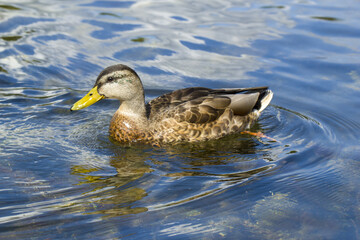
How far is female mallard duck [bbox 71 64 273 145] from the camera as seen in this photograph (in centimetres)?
751

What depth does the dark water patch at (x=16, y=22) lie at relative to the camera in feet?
38.8

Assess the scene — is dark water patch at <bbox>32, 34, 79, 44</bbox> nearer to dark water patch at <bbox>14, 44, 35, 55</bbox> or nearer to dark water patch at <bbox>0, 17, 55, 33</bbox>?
dark water patch at <bbox>14, 44, 35, 55</bbox>

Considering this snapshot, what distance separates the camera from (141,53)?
36.1 feet

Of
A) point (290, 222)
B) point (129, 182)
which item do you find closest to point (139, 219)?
point (129, 182)

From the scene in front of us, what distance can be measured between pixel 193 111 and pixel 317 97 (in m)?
2.61

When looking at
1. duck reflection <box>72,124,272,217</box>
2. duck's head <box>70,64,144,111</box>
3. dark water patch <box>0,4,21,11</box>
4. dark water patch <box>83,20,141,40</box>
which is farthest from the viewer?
dark water patch <box>0,4,21,11</box>

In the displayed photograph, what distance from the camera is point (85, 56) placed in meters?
10.7

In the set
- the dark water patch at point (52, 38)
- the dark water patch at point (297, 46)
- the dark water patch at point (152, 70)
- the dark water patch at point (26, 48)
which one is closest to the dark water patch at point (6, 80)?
the dark water patch at point (26, 48)

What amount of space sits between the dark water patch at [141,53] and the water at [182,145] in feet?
0.13

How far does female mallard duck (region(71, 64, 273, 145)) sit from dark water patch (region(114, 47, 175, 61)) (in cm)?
292

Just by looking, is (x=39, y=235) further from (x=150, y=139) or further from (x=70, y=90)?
(x=70, y=90)

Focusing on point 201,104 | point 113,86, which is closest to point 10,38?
point 113,86

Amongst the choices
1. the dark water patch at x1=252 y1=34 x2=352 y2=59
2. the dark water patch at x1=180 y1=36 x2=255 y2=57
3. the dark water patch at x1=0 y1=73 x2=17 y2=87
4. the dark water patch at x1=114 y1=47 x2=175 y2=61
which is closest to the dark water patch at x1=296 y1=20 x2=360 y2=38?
the dark water patch at x1=252 y1=34 x2=352 y2=59

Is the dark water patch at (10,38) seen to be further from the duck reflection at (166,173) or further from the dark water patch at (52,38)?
the duck reflection at (166,173)
